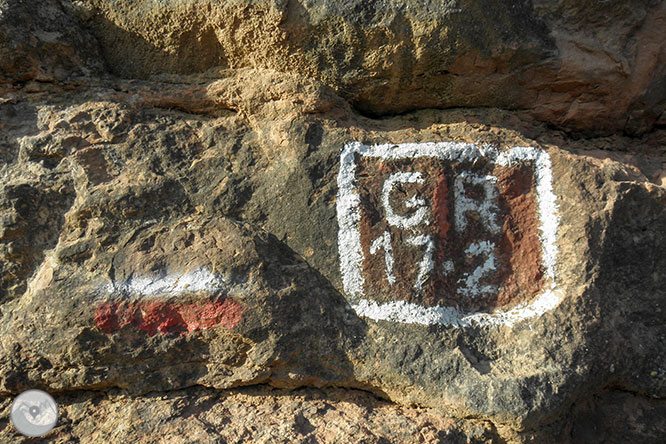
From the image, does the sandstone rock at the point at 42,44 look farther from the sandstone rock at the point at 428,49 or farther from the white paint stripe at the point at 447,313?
the white paint stripe at the point at 447,313

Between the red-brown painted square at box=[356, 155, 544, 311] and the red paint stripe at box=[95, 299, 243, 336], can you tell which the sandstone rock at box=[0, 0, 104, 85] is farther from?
the red-brown painted square at box=[356, 155, 544, 311]

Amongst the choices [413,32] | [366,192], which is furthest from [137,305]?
[413,32]

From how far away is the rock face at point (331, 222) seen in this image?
1.60 metres

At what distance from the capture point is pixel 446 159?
5.80 feet

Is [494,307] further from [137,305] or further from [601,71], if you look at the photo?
[137,305]

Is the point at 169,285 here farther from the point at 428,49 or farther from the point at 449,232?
the point at 428,49

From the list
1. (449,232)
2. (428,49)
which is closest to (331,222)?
(449,232)

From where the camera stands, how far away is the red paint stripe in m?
1.59

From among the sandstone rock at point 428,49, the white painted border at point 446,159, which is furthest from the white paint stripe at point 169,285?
the sandstone rock at point 428,49

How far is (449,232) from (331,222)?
1.27 feet

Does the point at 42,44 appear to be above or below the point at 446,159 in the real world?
above

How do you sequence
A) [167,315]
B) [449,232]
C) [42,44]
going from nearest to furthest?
[167,315] → [449,232] → [42,44]

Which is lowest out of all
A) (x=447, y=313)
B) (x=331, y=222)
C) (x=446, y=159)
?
(x=447, y=313)

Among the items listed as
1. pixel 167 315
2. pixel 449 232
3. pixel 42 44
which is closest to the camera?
pixel 167 315
